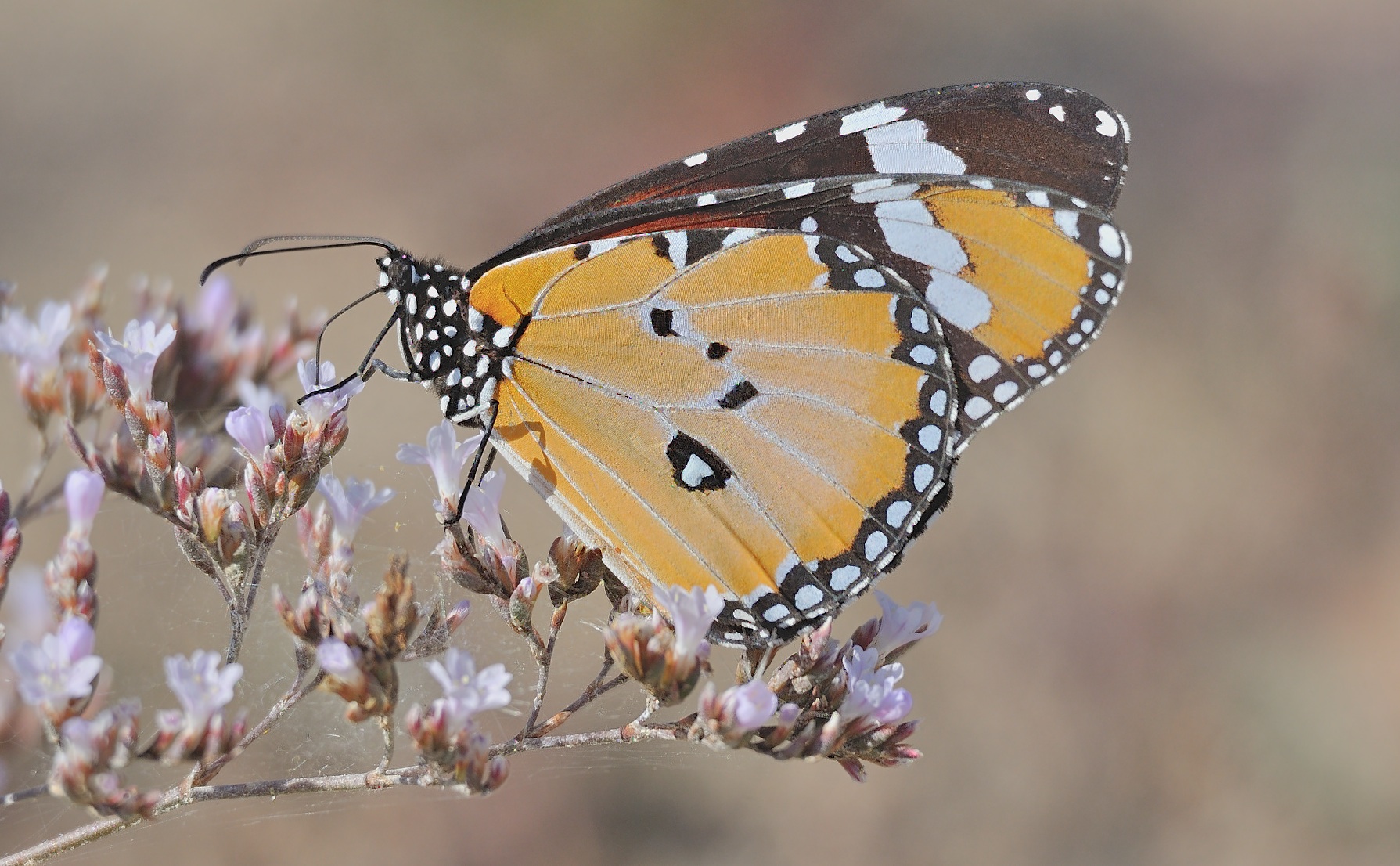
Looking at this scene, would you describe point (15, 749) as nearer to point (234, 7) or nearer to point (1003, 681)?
point (1003, 681)

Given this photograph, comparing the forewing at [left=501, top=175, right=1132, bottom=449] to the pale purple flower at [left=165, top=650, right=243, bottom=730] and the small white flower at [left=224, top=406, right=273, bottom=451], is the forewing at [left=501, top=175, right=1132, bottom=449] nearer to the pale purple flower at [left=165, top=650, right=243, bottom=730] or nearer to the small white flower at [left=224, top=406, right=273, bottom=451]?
the small white flower at [left=224, top=406, right=273, bottom=451]

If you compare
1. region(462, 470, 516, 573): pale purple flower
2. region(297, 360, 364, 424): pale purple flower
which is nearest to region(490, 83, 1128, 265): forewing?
region(297, 360, 364, 424): pale purple flower

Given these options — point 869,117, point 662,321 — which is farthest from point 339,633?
point 869,117

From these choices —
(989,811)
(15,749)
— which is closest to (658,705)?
(15,749)

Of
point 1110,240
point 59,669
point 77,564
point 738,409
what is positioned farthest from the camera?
point 738,409

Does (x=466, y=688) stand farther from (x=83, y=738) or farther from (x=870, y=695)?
(x=870, y=695)

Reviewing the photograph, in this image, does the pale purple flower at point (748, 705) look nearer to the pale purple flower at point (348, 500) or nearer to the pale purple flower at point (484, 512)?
the pale purple flower at point (484, 512)

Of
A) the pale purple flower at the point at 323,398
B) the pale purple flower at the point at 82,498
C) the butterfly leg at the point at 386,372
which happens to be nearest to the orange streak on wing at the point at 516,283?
the butterfly leg at the point at 386,372
